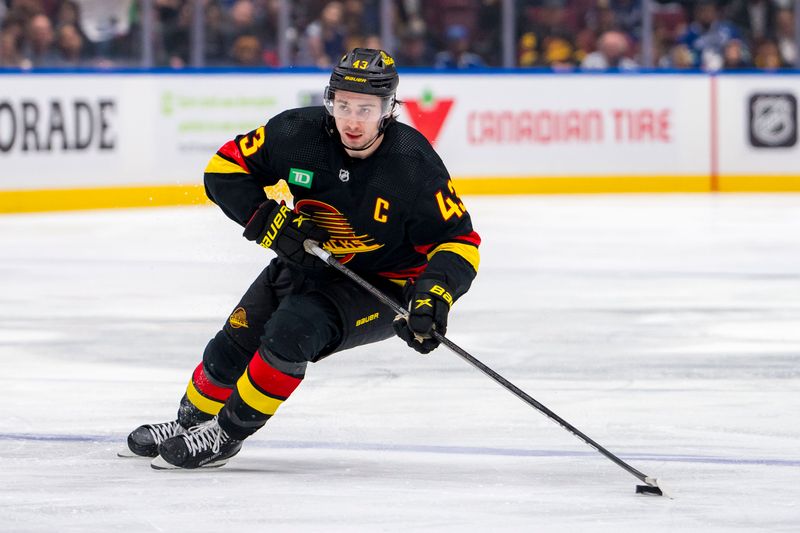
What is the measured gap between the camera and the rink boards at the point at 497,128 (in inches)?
467

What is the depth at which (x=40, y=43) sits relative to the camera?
11797 millimetres

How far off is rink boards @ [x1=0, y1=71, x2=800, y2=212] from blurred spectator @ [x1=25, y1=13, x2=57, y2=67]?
0.30 metres

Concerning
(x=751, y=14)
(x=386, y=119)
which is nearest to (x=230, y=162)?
(x=386, y=119)

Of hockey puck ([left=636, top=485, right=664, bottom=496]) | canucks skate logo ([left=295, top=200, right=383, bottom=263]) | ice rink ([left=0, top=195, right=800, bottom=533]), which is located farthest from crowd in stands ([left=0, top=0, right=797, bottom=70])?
hockey puck ([left=636, top=485, right=664, bottom=496])

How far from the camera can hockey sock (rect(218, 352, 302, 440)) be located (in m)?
3.91

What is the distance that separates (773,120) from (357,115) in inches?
410

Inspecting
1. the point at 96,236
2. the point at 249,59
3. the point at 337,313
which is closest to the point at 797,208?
the point at 249,59

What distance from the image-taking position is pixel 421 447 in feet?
14.3

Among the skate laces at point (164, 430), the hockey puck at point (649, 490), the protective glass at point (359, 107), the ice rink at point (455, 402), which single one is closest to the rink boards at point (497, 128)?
the ice rink at point (455, 402)

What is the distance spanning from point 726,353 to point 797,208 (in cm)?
666

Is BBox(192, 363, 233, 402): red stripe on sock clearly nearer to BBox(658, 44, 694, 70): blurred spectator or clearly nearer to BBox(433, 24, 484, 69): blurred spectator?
BBox(433, 24, 484, 69): blurred spectator

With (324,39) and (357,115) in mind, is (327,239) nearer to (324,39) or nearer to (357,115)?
(357,115)

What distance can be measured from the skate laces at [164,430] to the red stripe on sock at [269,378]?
1.30 ft

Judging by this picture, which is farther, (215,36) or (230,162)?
(215,36)
